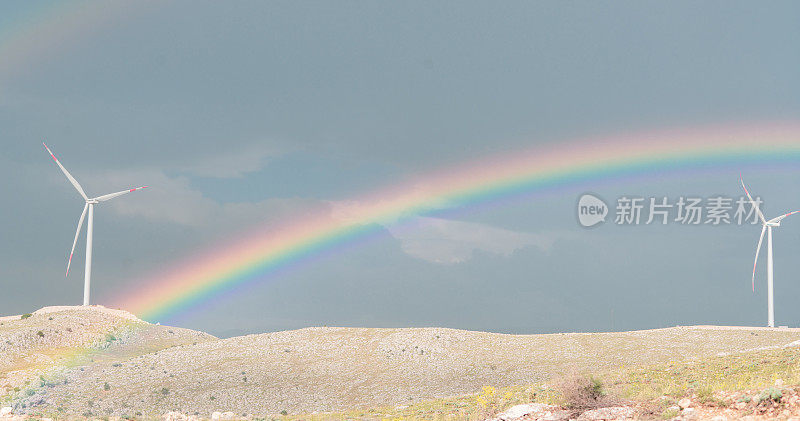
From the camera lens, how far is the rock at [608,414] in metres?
21.8

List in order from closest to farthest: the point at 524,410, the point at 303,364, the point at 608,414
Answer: the point at 608,414 < the point at 524,410 < the point at 303,364

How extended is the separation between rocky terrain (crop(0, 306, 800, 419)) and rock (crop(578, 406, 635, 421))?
101 ft

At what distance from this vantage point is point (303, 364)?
73.2m

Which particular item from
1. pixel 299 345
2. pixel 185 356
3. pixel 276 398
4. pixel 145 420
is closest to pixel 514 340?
pixel 299 345

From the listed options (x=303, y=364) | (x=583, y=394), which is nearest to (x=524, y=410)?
(x=583, y=394)

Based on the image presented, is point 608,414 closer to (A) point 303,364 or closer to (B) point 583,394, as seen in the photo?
(B) point 583,394

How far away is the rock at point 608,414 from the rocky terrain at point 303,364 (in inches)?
1206

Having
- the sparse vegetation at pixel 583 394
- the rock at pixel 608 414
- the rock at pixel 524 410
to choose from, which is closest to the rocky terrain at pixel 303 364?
the rock at pixel 524 410

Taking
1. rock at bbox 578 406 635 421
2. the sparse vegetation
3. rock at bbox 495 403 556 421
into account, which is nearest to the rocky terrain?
rock at bbox 495 403 556 421

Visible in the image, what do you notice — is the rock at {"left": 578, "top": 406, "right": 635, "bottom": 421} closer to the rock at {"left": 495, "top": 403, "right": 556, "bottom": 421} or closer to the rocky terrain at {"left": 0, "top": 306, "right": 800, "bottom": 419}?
the rock at {"left": 495, "top": 403, "right": 556, "bottom": 421}

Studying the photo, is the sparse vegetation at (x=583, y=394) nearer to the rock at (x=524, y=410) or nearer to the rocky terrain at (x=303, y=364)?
the rock at (x=524, y=410)

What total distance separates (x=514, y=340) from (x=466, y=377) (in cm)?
1965

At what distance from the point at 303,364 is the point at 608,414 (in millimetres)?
55753

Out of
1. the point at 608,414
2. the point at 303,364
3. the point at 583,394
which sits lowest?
the point at 608,414
